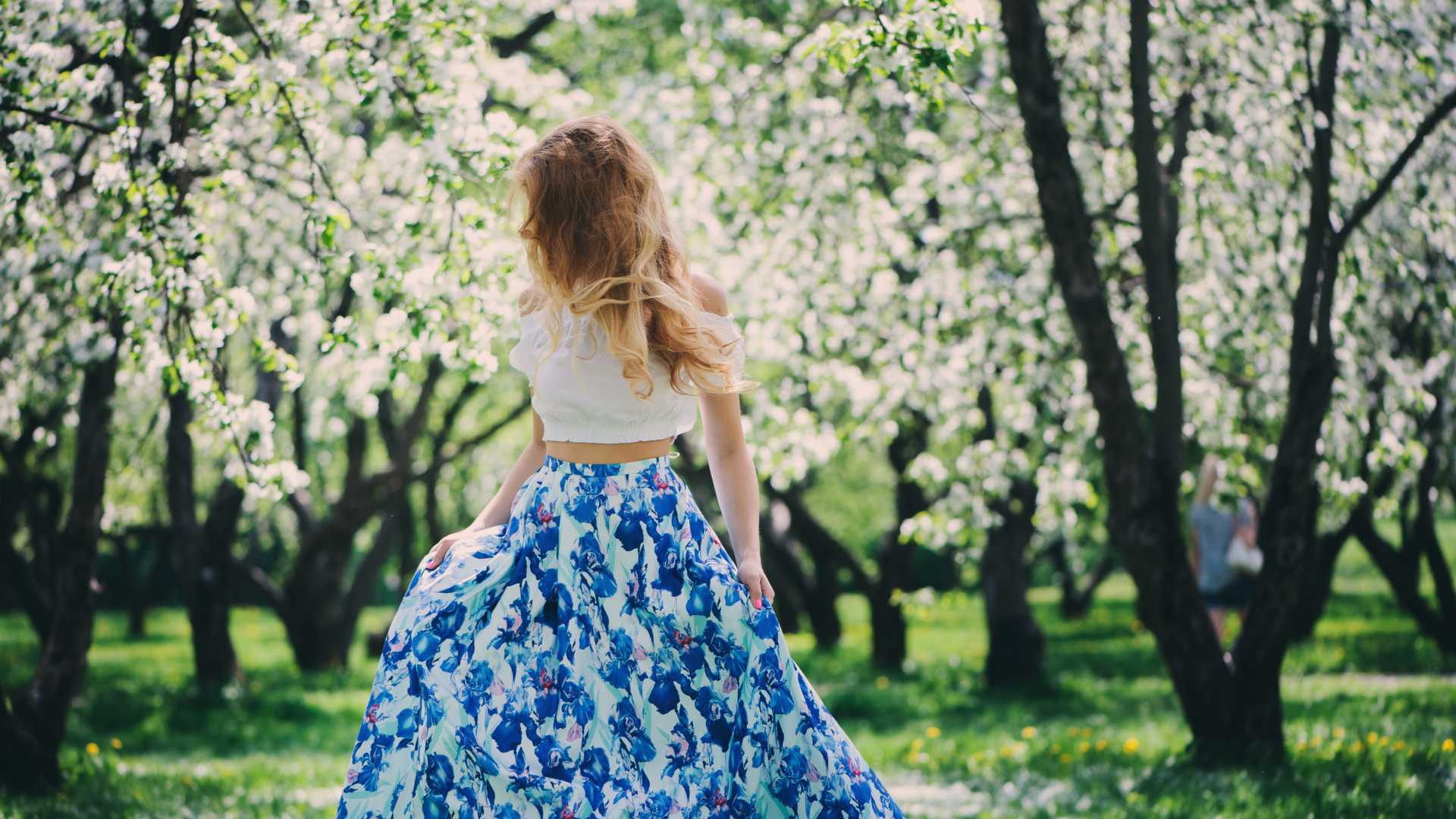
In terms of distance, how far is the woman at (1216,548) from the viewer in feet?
28.8

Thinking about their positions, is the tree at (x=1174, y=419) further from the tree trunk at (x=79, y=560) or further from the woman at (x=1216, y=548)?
the tree trunk at (x=79, y=560)

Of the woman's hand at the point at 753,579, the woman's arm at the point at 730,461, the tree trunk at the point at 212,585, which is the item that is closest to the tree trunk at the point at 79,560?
the woman's arm at the point at 730,461

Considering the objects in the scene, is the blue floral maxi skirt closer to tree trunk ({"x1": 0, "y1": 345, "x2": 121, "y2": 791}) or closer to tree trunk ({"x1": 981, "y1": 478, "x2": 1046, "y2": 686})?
tree trunk ({"x1": 0, "y1": 345, "x2": 121, "y2": 791})

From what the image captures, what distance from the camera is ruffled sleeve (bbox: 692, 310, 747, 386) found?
11.5 ft

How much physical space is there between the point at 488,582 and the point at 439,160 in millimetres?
2346

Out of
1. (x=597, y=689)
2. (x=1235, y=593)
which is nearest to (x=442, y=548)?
(x=597, y=689)

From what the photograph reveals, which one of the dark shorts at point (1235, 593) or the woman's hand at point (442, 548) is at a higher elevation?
the woman's hand at point (442, 548)

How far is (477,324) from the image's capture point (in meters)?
5.35

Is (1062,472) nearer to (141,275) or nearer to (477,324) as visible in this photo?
(477,324)

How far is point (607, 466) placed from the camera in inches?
139

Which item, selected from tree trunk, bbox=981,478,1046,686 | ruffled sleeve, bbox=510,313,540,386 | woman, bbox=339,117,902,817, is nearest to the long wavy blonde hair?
woman, bbox=339,117,902,817

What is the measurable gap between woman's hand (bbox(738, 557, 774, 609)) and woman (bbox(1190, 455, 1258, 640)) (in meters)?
5.98

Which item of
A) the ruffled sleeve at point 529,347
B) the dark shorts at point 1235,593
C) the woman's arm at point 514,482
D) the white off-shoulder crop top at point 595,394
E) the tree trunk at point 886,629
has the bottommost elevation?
the tree trunk at point 886,629

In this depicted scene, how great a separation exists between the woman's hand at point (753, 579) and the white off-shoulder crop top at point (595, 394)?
0.41 metres
